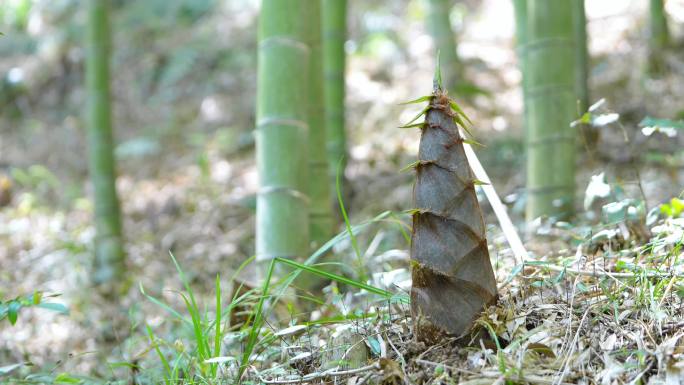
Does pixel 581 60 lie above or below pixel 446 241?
above

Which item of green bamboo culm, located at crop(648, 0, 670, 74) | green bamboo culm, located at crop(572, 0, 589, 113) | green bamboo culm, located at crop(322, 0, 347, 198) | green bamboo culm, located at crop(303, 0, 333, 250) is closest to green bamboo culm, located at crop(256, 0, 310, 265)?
green bamboo culm, located at crop(303, 0, 333, 250)

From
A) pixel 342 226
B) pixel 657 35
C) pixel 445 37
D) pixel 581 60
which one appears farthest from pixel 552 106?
pixel 657 35

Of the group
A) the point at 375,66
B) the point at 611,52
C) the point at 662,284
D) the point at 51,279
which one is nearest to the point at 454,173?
the point at 662,284

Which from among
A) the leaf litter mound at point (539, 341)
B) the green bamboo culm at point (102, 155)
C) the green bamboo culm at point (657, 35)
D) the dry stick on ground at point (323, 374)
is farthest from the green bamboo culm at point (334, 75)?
the green bamboo culm at point (657, 35)

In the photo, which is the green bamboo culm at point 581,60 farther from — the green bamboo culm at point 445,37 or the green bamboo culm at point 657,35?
the green bamboo culm at point 657,35

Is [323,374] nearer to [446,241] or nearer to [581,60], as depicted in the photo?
[446,241]
